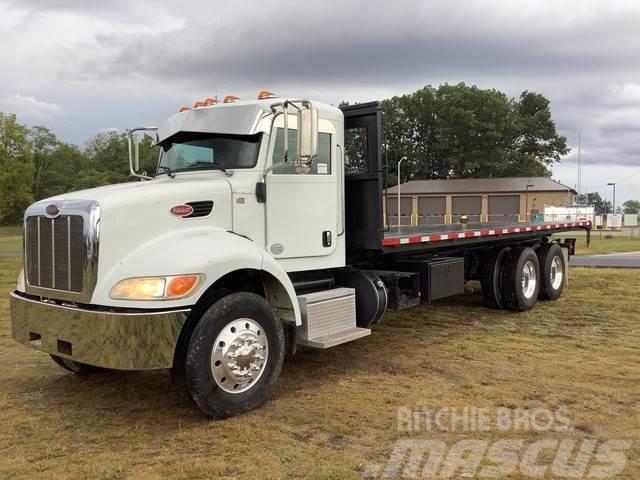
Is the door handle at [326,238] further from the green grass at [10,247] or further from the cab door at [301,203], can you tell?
the green grass at [10,247]

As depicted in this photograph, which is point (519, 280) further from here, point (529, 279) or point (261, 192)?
point (261, 192)

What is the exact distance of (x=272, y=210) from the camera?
17.1 feet

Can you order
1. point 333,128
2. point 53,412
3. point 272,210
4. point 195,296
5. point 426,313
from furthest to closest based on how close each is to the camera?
1. point 426,313
2. point 333,128
3. point 272,210
4. point 53,412
5. point 195,296

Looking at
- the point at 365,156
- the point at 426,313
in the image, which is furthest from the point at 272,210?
the point at 426,313

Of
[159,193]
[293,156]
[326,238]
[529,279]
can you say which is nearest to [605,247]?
[529,279]

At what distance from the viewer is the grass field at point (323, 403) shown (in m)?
3.84

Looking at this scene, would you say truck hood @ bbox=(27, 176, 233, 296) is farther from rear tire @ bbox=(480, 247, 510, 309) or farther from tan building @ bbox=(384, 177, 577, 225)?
tan building @ bbox=(384, 177, 577, 225)

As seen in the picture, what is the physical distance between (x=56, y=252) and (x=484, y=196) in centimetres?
6162

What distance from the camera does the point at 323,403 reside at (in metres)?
4.96

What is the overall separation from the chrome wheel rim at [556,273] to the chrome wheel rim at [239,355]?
23.6 ft

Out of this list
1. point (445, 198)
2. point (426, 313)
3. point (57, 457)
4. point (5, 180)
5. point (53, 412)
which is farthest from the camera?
point (445, 198)

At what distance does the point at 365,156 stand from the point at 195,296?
2.74 metres

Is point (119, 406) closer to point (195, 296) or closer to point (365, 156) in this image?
point (195, 296)

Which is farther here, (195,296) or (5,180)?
(5,180)
